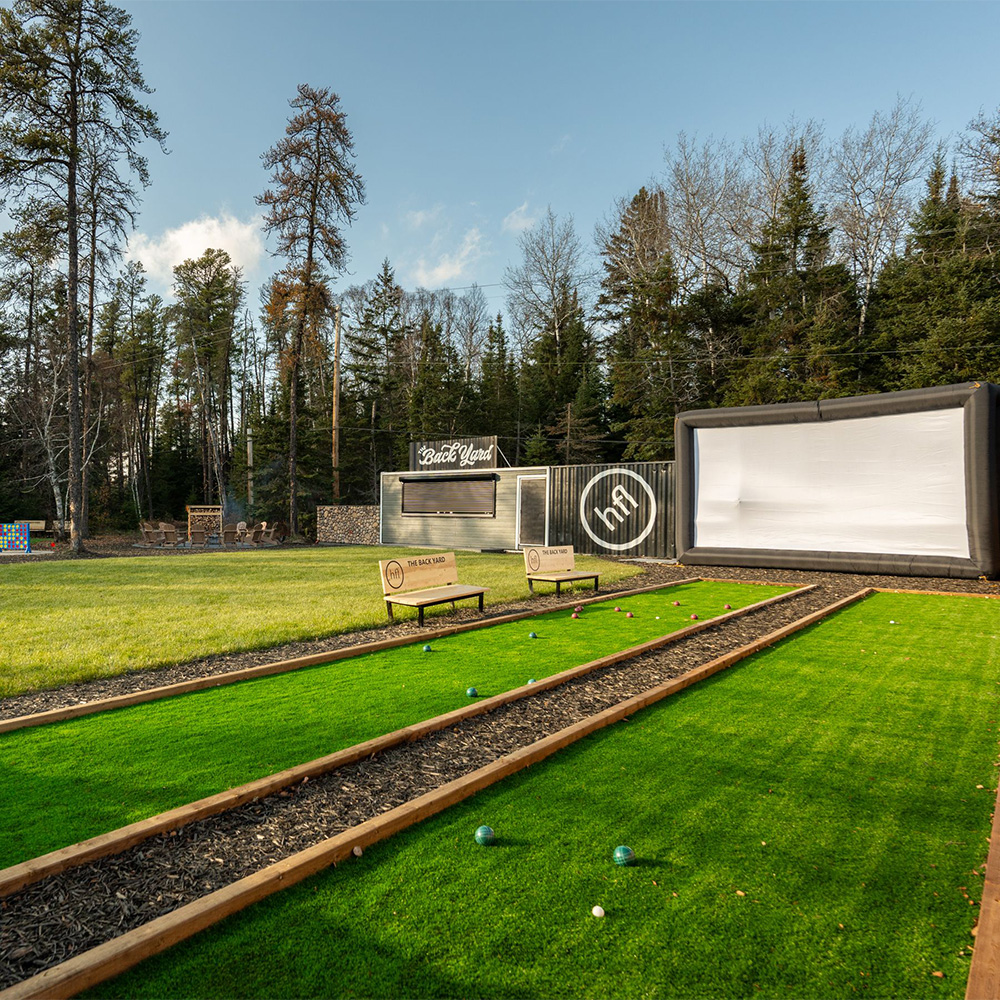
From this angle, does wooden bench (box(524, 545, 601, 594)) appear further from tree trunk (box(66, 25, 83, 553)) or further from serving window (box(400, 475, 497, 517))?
tree trunk (box(66, 25, 83, 553))

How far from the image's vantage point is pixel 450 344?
37562mm

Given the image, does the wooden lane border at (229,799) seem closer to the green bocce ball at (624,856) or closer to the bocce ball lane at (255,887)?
the bocce ball lane at (255,887)

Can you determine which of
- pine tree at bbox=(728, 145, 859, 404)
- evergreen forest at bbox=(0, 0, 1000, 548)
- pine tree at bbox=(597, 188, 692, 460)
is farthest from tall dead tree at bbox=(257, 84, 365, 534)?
pine tree at bbox=(728, 145, 859, 404)

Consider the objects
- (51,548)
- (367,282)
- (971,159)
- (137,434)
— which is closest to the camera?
(51,548)

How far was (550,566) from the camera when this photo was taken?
10703 millimetres

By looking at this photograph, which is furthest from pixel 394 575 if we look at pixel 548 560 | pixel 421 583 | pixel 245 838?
pixel 245 838

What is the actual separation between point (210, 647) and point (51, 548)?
64.6ft

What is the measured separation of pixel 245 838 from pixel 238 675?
2.94 meters

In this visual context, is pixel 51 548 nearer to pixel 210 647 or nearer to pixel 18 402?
pixel 18 402

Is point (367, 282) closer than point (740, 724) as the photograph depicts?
→ No

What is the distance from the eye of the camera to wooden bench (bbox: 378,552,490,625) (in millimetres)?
7957

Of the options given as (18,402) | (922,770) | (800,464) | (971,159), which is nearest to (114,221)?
(18,402)

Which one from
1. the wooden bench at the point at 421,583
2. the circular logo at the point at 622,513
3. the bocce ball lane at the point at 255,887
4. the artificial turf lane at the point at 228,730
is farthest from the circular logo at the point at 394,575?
the circular logo at the point at 622,513

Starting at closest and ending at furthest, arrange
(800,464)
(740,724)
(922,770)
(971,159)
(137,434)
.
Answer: (922,770) → (740,724) → (800,464) → (971,159) → (137,434)
